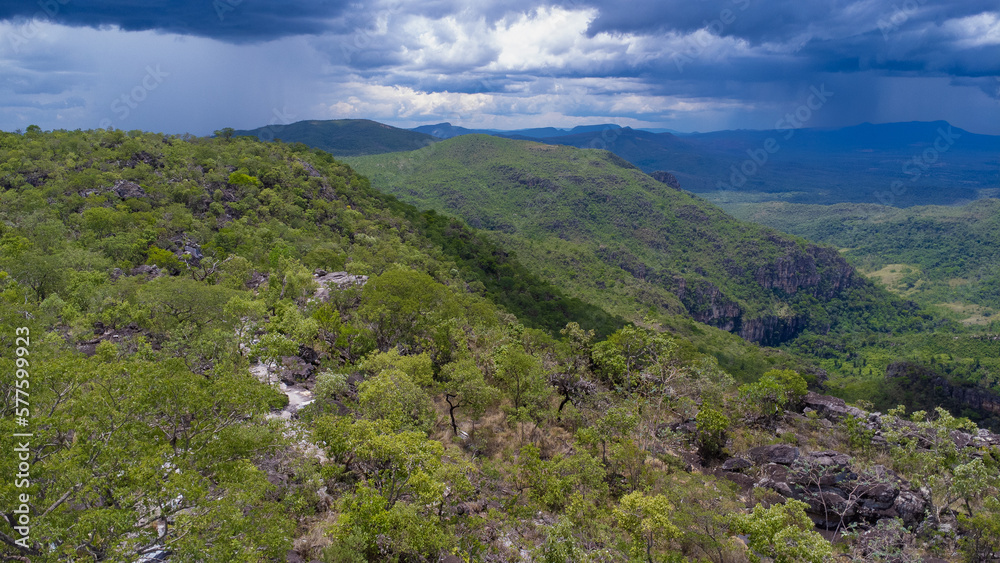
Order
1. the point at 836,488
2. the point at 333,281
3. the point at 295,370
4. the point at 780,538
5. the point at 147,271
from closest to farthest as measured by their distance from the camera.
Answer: the point at 780,538, the point at 836,488, the point at 295,370, the point at 147,271, the point at 333,281

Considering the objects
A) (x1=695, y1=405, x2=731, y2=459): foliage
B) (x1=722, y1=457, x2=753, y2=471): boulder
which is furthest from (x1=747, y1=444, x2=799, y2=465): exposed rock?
(x1=695, y1=405, x2=731, y2=459): foliage

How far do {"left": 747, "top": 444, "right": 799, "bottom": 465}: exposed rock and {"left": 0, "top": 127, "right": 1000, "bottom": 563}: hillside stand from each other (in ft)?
0.37

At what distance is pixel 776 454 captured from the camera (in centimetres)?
2689

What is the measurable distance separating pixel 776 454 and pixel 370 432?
2301 cm

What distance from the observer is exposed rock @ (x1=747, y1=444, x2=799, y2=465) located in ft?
86.7

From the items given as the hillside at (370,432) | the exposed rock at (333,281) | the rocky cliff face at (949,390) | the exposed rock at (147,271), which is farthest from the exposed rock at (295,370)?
the rocky cliff face at (949,390)

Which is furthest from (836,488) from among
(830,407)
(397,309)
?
(397,309)

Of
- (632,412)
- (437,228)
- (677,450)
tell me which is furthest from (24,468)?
(437,228)

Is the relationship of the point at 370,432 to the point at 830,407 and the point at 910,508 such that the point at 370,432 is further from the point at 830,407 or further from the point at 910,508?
the point at 830,407

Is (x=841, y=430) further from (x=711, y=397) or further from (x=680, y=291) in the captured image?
(x=680, y=291)

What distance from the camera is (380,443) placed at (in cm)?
1535

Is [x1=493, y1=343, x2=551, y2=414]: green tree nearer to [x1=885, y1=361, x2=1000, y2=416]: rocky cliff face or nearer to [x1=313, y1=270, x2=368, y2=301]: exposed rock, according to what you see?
[x1=313, y1=270, x2=368, y2=301]: exposed rock

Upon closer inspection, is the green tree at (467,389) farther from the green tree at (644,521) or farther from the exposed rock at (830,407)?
the exposed rock at (830,407)

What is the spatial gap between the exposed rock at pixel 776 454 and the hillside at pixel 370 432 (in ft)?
0.37
